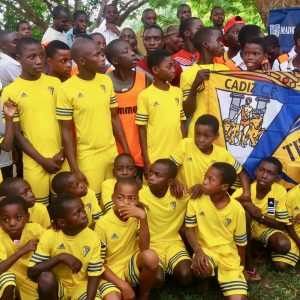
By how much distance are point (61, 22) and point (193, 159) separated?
12.0ft

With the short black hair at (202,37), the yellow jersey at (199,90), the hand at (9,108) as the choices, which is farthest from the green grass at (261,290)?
the short black hair at (202,37)

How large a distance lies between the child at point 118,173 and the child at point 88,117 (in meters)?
0.13

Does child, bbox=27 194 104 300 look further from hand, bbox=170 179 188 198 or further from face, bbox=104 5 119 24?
face, bbox=104 5 119 24

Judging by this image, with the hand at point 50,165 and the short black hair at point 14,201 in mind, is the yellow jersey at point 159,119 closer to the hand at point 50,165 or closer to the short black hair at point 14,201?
the hand at point 50,165

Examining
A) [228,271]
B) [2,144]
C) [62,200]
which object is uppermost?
[2,144]

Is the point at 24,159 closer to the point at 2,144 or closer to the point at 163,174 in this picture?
the point at 2,144

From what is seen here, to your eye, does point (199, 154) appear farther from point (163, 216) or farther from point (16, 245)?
point (16, 245)

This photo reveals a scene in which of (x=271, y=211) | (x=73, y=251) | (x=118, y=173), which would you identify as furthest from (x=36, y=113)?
(x=271, y=211)

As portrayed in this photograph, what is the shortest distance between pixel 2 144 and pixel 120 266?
1.44 m

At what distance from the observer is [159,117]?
15.3 ft

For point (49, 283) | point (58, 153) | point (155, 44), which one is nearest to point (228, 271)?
point (49, 283)

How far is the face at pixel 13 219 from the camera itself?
3.58m

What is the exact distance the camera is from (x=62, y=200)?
3602 mm

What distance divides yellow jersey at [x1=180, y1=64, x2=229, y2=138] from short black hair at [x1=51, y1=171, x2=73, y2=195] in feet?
4.43
